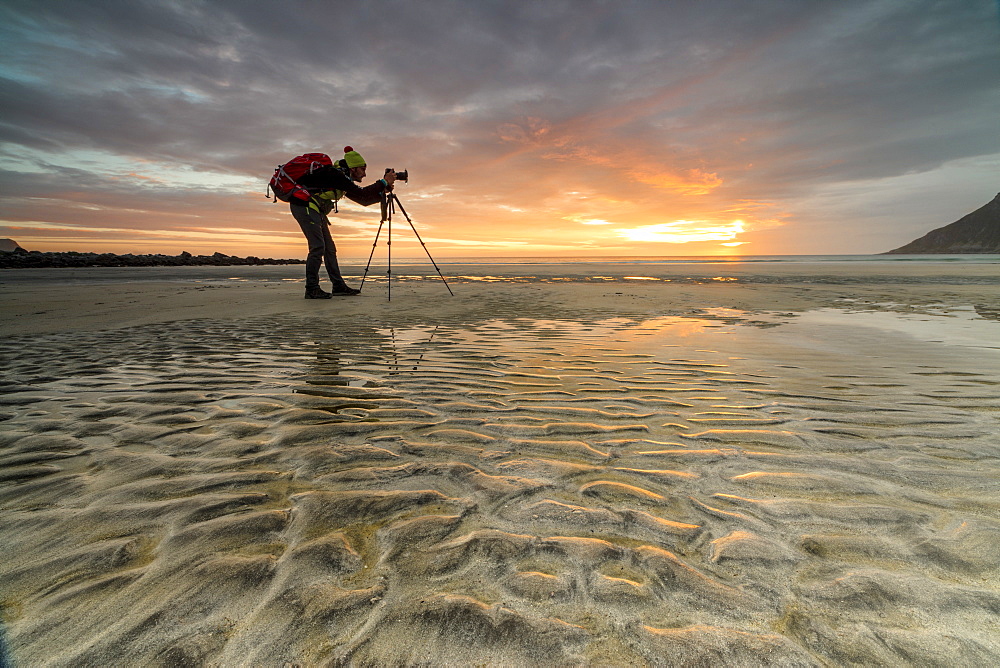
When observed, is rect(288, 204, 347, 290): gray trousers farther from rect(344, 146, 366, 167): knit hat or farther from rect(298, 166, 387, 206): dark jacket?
rect(344, 146, 366, 167): knit hat

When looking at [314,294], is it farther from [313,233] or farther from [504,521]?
[504,521]

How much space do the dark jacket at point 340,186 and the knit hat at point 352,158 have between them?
36cm

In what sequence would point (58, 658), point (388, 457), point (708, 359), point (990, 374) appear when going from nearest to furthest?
point (58, 658) < point (388, 457) < point (990, 374) < point (708, 359)

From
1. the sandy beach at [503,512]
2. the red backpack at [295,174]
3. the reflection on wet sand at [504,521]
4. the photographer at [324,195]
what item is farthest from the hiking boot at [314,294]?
the reflection on wet sand at [504,521]

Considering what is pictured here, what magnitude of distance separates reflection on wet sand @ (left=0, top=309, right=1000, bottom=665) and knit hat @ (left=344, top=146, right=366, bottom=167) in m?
9.31

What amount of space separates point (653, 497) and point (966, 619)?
1242 millimetres

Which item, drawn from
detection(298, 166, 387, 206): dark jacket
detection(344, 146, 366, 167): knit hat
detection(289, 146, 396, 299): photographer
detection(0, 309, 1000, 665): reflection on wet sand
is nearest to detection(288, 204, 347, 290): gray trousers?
detection(289, 146, 396, 299): photographer

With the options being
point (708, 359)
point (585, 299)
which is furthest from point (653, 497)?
point (585, 299)

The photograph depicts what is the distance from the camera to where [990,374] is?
488cm

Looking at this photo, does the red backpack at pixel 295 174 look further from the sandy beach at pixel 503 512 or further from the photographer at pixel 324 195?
the sandy beach at pixel 503 512

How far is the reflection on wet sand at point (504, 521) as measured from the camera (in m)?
1.59

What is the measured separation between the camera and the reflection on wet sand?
1.59 metres

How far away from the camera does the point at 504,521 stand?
231 centimetres

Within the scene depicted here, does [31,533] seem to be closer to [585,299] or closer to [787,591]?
[787,591]
